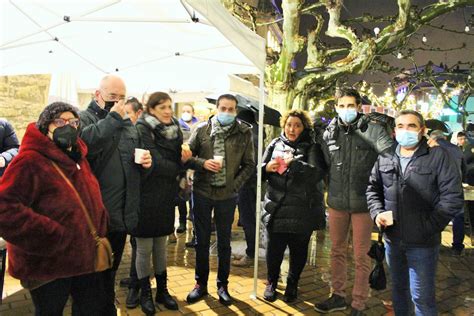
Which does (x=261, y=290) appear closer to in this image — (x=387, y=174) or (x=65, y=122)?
(x=387, y=174)

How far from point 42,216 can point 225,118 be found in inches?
85.7

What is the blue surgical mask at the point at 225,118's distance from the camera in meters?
3.96

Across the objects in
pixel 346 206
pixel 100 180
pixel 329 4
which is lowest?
pixel 346 206

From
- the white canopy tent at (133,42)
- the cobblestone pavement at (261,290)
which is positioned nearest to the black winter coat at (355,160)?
the white canopy tent at (133,42)

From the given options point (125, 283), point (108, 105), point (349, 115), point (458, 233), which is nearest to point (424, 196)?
point (349, 115)

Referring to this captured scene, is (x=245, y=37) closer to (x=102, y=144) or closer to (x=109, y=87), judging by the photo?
(x=109, y=87)

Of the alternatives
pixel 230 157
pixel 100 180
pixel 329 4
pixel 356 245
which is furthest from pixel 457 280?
pixel 329 4

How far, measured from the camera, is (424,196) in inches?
112

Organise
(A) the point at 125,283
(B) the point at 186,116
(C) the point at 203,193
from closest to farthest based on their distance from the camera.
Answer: (C) the point at 203,193 → (A) the point at 125,283 → (B) the point at 186,116

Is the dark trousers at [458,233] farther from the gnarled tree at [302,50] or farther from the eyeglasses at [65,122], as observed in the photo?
the eyeglasses at [65,122]

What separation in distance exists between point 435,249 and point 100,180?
8.58 feet

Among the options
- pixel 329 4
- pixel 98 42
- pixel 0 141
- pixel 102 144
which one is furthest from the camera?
pixel 329 4

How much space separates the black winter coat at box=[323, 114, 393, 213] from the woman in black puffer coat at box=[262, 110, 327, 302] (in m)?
0.26

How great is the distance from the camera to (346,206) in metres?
3.65
